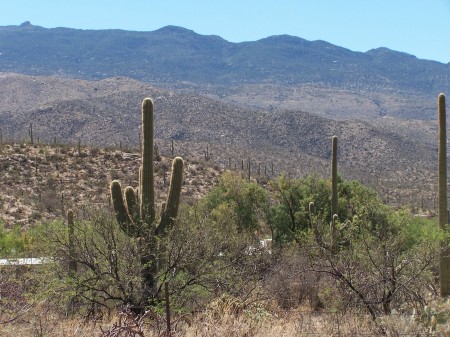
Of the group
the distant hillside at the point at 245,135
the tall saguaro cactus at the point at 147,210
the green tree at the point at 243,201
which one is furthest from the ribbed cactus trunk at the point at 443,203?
the distant hillside at the point at 245,135

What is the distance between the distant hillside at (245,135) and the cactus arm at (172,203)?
164ft

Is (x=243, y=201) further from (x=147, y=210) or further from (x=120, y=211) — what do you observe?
(x=147, y=210)

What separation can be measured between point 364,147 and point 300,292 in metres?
73.9

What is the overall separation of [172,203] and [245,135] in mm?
77062

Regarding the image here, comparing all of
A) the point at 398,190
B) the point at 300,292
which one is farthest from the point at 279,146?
the point at 300,292

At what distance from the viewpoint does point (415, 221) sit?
90.7 feet

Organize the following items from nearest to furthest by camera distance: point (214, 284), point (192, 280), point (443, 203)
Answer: point (192, 280) → point (214, 284) → point (443, 203)

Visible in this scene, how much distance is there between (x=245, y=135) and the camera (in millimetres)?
90688

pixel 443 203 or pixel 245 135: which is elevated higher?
pixel 245 135

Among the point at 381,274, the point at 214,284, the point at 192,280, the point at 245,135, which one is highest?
the point at 245,135

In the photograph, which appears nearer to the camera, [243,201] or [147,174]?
[147,174]

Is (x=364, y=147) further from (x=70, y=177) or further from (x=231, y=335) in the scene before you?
(x=231, y=335)

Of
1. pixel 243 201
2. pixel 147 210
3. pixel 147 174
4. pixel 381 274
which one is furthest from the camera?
pixel 243 201

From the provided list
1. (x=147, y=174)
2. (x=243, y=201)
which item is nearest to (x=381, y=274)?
(x=147, y=174)
